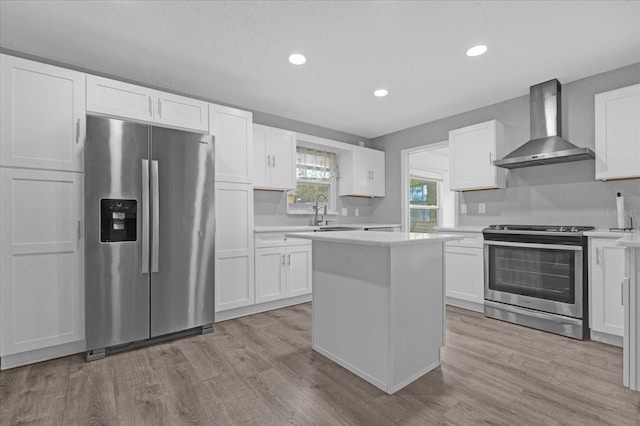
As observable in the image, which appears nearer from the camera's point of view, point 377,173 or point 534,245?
point 534,245

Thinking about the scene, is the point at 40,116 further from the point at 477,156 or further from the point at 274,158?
the point at 477,156

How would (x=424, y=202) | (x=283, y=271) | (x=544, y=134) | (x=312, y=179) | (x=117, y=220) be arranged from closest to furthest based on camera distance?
(x=117, y=220) → (x=544, y=134) → (x=283, y=271) → (x=312, y=179) → (x=424, y=202)

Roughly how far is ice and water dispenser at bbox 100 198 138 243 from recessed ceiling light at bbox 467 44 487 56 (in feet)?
10.1

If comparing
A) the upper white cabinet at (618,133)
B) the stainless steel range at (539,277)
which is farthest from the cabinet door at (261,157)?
the upper white cabinet at (618,133)

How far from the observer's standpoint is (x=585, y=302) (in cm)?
279

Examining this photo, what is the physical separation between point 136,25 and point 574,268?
4.10 meters

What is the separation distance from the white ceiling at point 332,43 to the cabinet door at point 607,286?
1.70 m

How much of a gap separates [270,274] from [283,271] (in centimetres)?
18

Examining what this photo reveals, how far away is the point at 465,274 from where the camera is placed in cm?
368

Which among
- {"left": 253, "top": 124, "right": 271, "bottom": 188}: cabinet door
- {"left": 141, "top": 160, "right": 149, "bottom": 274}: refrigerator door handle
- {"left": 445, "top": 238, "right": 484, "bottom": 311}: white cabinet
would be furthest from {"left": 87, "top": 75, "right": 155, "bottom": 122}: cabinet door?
{"left": 445, "top": 238, "right": 484, "bottom": 311}: white cabinet

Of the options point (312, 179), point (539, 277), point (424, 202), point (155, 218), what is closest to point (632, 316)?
point (539, 277)

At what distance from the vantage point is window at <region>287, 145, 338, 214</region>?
15.2 feet

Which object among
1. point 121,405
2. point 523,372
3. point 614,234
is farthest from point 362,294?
point 614,234

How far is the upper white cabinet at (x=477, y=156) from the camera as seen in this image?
364 centimetres
